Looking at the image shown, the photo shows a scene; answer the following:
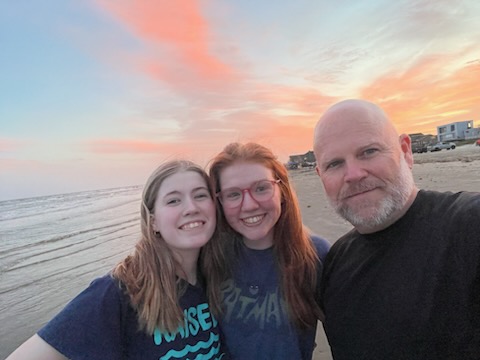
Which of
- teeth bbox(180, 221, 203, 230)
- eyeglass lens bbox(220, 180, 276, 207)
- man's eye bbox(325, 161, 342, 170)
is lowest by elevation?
teeth bbox(180, 221, 203, 230)

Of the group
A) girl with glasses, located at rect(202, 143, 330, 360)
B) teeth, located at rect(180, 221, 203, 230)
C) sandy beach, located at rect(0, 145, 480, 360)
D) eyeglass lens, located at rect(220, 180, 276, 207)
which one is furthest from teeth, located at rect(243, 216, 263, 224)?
sandy beach, located at rect(0, 145, 480, 360)

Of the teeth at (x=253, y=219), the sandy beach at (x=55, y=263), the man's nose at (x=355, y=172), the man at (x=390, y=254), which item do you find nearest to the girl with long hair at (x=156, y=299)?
the teeth at (x=253, y=219)

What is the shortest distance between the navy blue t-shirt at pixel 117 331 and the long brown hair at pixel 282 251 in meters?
0.19

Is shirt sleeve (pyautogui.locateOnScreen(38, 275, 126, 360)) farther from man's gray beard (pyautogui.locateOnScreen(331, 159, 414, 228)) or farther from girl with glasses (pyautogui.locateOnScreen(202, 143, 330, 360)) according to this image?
man's gray beard (pyautogui.locateOnScreen(331, 159, 414, 228))

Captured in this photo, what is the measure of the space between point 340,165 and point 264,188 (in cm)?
76

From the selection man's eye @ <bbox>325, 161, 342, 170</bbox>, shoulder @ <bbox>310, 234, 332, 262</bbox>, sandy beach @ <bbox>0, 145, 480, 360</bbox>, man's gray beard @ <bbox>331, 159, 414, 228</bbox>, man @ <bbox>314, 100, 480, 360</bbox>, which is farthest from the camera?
sandy beach @ <bbox>0, 145, 480, 360</bbox>

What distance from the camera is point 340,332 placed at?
2068 millimetres

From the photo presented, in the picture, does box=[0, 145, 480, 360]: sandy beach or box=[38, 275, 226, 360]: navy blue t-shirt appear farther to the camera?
box=[0, 145, 480, 360]: sandy beach

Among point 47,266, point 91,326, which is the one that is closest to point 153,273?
point 91,326

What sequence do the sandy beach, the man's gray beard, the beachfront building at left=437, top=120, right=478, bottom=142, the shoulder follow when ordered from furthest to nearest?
the beachfront building at left=437, top=120, right=478, bottom=142, the sandy beach, the shoulder, the man's gray beard

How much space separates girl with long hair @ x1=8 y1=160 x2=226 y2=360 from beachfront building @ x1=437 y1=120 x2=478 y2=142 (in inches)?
3714

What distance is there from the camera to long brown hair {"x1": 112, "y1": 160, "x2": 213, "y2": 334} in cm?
206

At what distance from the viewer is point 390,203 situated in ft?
6.64

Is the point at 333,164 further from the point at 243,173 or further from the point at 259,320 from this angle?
the point at 259,320
